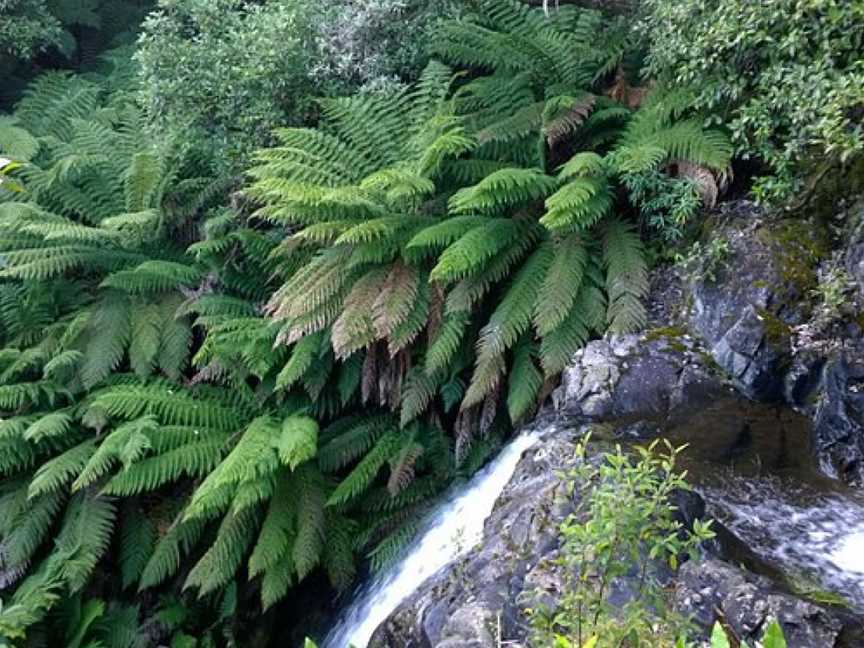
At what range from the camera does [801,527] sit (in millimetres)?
3416

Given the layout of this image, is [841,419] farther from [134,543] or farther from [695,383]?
[134,543]

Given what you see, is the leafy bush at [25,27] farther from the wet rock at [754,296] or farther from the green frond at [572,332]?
the wet rock at [754,296]

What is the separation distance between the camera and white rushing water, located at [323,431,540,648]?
4.16 m

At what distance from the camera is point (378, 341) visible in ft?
17.1

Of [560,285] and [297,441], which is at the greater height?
[560,285]

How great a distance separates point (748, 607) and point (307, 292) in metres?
3.13

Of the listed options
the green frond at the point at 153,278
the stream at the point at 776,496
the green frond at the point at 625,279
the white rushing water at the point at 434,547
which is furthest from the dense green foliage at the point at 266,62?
the stream at the point at 776,496

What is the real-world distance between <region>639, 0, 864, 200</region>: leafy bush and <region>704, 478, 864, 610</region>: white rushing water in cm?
170

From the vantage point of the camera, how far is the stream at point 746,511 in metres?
3.18

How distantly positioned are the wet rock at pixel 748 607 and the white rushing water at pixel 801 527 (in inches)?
12.9

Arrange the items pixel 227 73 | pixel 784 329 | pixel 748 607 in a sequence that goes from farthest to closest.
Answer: pixel 227 73 → pixel 784 329 → pixel 748 607

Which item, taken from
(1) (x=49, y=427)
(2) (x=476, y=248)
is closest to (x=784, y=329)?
(2) (x=476, y=248)

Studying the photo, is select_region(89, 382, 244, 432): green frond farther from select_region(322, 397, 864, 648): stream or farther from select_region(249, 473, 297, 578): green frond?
select_region(322, 397, 864, 648): stream

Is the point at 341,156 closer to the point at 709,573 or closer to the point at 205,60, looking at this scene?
the point at 205,60
